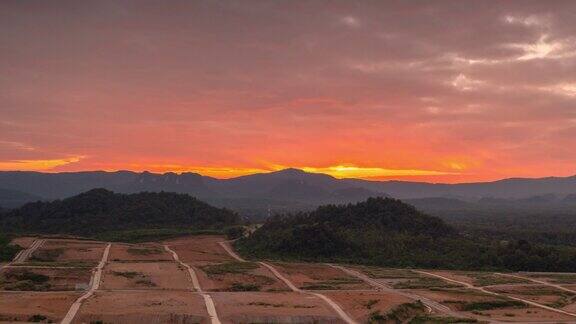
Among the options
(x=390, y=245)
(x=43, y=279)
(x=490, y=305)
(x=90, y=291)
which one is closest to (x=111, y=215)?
(x=390, y=245)

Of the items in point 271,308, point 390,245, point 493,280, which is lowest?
point 493,280

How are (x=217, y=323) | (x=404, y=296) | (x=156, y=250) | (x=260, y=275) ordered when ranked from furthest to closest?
(x=156, y=250) < (x=260, y=275) < (x=404, y=296) < (x=217, y=323)

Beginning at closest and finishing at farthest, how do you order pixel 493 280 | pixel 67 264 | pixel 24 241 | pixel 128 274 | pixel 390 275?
pixel 128 274 → pixel 493 280 → pixel 67 264 → pixel 390 275 → pixel 24 241

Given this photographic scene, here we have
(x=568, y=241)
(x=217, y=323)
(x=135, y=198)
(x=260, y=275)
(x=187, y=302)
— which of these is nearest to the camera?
(x=217, y=323)

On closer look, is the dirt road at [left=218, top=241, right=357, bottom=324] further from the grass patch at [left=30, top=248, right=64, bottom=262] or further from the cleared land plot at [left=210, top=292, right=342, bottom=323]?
the grass patch at [left=30, top=248, right=64, bottom=262]

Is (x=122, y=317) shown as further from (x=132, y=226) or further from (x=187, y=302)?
(x=132, y=226)

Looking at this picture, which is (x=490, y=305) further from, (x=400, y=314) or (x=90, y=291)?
(x=90, y=291)

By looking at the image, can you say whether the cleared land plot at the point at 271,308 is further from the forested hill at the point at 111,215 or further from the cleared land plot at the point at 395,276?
the forested hill at the point at 111,215

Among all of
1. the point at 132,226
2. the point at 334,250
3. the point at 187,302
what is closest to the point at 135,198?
the point at 132,226

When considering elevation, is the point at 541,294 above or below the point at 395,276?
above
